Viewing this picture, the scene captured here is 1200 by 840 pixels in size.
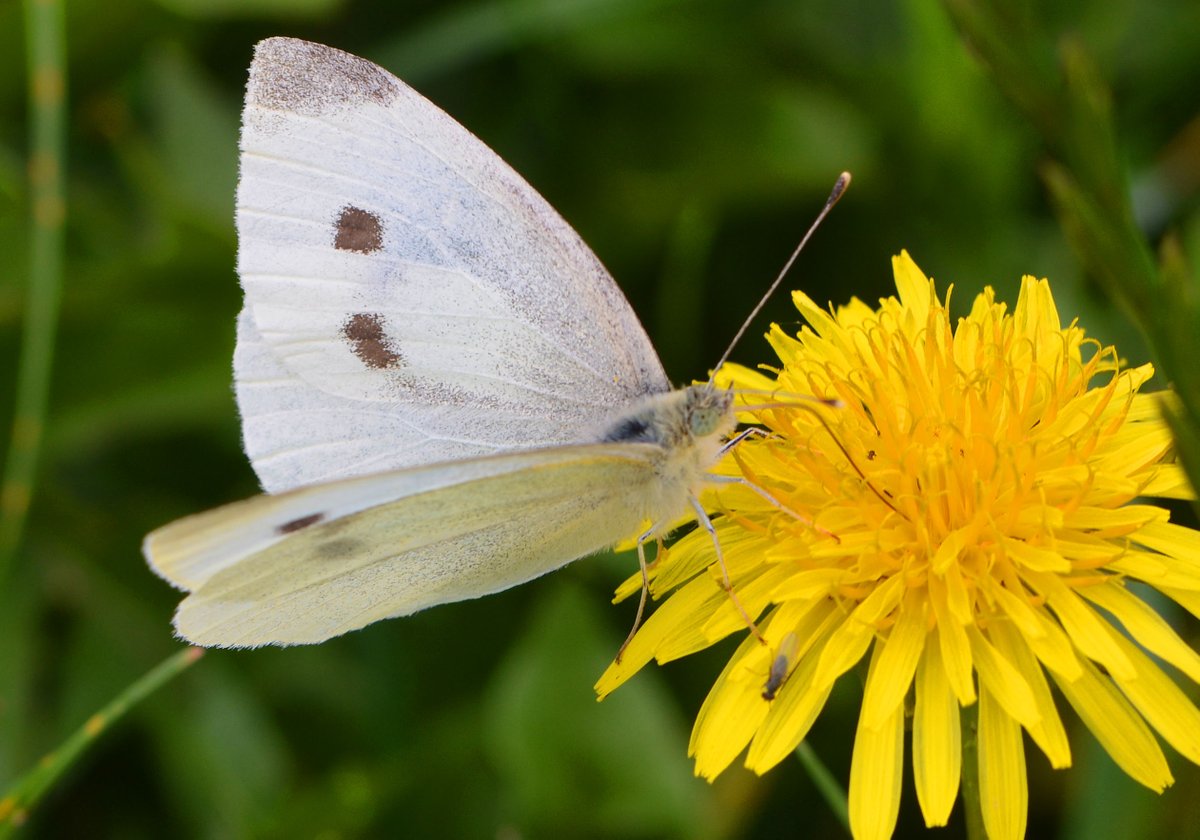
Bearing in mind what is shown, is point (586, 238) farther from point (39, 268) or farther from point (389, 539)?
point (389, 539)

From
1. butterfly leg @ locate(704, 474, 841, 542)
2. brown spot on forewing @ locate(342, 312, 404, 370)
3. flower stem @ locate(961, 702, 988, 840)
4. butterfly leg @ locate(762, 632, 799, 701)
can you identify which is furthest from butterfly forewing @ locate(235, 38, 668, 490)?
flower stem @ locate(961, 702, 988, 840)

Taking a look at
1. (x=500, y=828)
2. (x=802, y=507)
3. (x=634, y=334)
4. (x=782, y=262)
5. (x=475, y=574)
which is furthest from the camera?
(x=782, y=262)

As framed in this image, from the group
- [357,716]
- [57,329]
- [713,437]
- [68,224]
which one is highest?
[68,224]

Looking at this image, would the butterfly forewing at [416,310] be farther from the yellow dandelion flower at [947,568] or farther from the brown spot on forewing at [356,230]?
the yellow dandelion flower at [947,568]

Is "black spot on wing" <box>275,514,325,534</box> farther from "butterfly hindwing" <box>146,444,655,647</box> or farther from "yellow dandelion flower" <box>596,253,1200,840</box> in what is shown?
"yellow dandelion flower" <box>596,253,1200,840</box>

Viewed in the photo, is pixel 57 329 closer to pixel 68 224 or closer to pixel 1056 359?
pixel 68 224

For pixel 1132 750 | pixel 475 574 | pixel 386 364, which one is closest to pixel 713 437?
pixel 475 574

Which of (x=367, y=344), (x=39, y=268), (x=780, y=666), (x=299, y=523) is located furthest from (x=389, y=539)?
(x=39, y=268)
